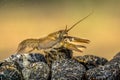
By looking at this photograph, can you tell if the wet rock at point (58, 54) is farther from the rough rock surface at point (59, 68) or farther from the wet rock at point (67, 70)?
the wet rock at point (67, 70)

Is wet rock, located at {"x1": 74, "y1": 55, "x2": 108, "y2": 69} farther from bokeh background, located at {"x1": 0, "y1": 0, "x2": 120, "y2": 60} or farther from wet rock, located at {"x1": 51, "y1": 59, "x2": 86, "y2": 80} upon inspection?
bokeh background, located at {"x1": 0, "y1": 0, "x2": 120, "y2": 60}

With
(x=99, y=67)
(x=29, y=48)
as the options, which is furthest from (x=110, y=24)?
(x=99, y=67)

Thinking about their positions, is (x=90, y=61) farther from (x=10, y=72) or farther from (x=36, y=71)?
(x=10, y=72)

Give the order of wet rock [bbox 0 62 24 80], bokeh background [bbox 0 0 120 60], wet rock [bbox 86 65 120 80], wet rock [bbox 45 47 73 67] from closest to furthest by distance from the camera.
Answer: wet rock [bbox 86 65 120 80]
wet rock [bbox 0 62 24 80]
wet rock [bbox 45 47 73 67]
bokeh background [bbox 0 0 120 60]

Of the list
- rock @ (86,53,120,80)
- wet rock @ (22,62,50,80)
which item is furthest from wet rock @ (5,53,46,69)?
rock @ (86,53,120,80)

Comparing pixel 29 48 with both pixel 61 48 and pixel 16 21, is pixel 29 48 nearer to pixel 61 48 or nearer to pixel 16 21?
pixel 61 48

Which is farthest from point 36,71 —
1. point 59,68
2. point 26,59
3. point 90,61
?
point 90,61
